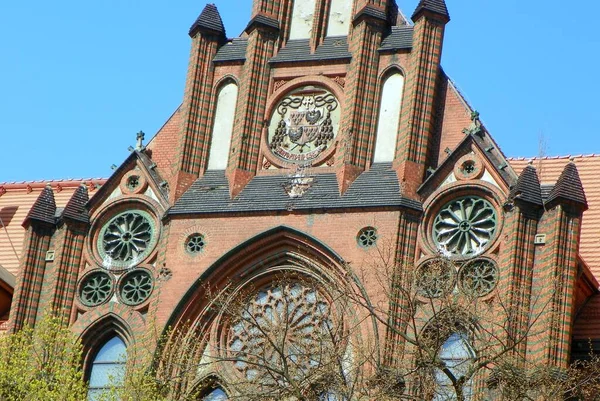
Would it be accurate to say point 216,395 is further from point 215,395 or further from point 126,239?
point 126,239

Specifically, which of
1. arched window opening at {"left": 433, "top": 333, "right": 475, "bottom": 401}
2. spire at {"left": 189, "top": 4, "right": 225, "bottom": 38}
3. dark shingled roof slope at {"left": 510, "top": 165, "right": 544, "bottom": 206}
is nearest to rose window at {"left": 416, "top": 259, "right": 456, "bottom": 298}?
arched window opening at {"left": 433, "top": 333, "right": 475, "bottom": 401}

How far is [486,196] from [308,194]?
157 inches

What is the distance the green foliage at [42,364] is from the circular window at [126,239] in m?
2.29

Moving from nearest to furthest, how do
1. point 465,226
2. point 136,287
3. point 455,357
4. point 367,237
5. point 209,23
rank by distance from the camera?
point 455,357, point 465,226, point 367,237, point 136,287, point 209,23

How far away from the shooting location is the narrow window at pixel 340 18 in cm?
4372

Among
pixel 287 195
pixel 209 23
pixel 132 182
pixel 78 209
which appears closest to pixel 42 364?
pixel 78 209

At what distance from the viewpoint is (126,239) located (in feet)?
141

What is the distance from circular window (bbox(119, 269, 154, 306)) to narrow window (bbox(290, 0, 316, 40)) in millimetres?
6647

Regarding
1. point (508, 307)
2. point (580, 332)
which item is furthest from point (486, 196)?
point (508, 307)

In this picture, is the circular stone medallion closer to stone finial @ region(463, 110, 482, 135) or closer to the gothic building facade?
the gothic building facade

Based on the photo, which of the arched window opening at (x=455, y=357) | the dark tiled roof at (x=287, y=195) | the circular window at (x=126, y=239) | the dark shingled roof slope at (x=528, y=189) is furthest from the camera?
the circular window at (x=126, y=239)

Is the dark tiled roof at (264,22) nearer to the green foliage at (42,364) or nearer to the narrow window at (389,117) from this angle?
the narrow window at (389,117)

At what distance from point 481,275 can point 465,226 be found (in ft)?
4.35

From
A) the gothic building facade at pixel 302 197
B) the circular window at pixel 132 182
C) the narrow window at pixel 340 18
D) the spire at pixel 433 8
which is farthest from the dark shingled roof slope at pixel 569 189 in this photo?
the circular window at pixel 132 182
